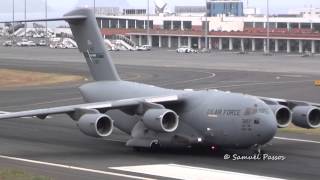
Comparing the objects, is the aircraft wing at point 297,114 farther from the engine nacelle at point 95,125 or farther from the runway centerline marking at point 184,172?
the engine nacelle at point 95,125

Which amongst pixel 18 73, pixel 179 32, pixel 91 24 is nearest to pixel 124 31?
pixel 179 32

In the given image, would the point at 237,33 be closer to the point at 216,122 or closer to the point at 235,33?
the point at 235,33

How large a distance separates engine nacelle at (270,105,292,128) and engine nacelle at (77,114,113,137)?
6.82m

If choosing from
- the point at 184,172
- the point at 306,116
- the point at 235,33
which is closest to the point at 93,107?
the point at 184,172

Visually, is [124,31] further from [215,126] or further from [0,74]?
[215,126]

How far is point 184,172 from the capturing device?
919 inches

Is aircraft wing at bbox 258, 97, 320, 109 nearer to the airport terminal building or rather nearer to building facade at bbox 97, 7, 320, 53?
building facade at bbox 97, 7, 320, 53

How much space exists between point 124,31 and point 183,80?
124 m

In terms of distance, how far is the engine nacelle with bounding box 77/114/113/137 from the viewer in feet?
82.9

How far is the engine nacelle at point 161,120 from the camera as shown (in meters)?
25.8

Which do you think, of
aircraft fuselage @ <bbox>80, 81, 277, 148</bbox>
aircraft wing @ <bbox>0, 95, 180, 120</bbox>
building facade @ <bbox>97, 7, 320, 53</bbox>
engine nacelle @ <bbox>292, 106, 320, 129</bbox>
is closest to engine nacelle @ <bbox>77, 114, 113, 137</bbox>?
aircraft wing @ <bbox>0, 95, 180, 120</bbox>

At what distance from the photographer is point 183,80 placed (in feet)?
246

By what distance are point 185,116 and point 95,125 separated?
3869 mm

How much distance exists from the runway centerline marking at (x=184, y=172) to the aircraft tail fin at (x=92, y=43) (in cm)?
856
